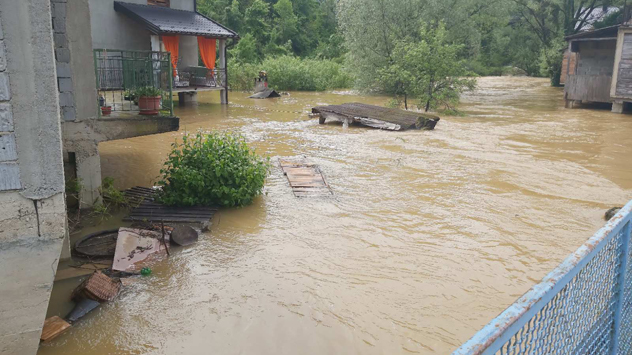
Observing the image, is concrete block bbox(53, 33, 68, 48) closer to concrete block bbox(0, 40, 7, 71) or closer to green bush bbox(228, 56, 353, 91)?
concrete block bbox(0, 40, 7, 71)

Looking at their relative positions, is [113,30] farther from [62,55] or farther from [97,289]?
[97,289]

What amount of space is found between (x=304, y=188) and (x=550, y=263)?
4.40m

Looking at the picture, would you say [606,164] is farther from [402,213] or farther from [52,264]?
[52,264]

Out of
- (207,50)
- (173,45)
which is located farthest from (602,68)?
(173,45)

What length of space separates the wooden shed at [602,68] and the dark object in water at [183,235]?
62.4 ft

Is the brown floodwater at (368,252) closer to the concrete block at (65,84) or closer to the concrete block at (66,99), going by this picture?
the concrete block at (66,99)

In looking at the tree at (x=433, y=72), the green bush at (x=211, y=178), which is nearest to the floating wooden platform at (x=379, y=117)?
the tree at (x=433, y=72)

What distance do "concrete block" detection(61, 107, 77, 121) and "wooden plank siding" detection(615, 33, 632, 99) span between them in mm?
19692

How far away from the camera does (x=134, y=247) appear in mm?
6367

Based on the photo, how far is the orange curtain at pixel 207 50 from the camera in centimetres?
2189

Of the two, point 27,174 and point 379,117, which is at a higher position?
point 27,174

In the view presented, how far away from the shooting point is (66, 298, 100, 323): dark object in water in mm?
4965

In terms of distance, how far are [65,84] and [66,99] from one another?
211 mm

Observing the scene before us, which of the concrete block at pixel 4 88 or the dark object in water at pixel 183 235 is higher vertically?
the concrete block at pixel 4 88
